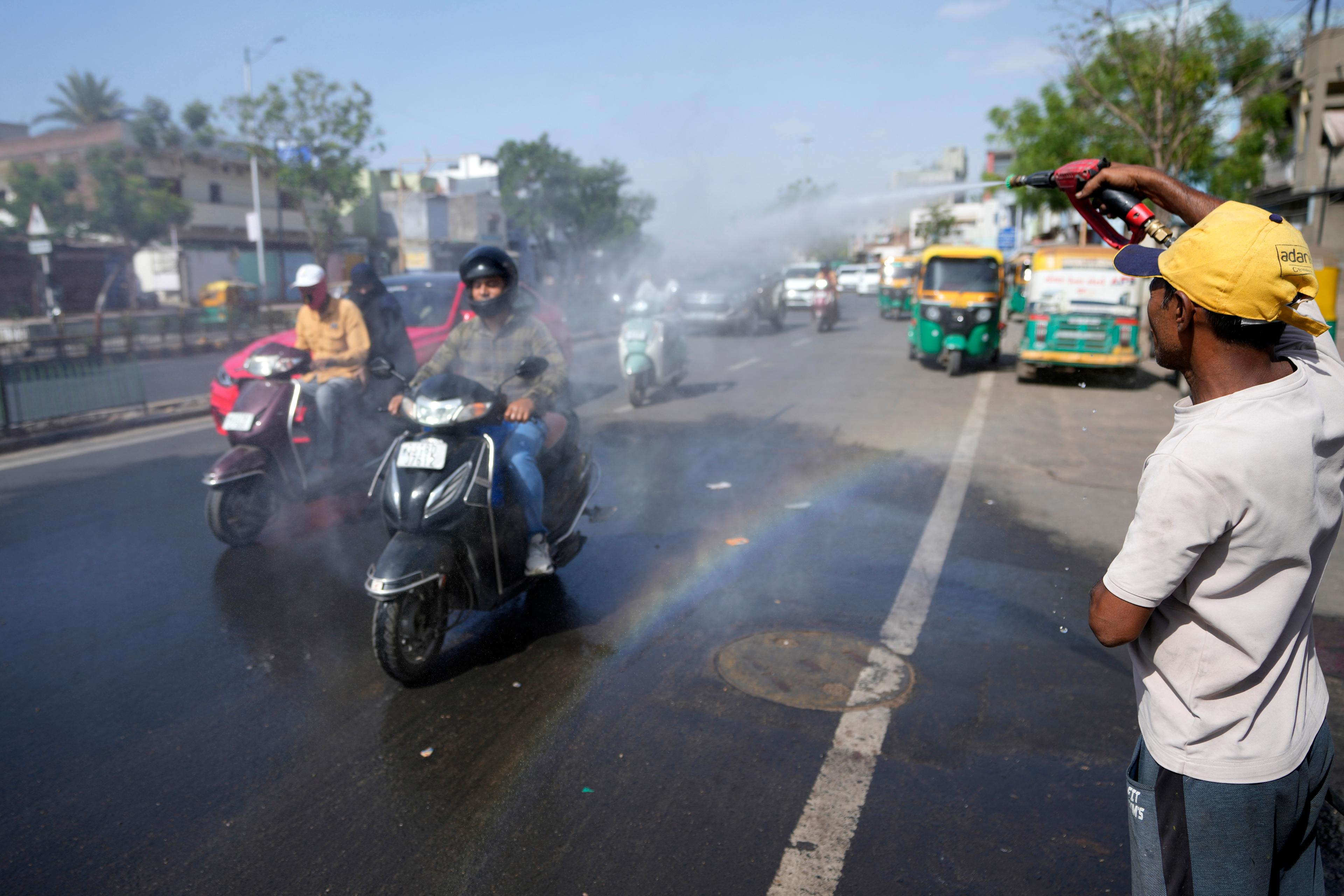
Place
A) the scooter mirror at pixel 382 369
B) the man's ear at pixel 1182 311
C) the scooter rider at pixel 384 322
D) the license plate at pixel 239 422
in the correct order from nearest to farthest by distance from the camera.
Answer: the man's ear at pixel 1182 311 < the scooter mirror at pixel 382 369 < the license plate at pixel 239 422 < the scooter rider at pixel 384 322

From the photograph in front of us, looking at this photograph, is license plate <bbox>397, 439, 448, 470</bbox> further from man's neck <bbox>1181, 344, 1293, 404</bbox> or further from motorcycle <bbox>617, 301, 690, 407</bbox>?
motorcycle <bbox>617, 301, 690, 407</bbox>

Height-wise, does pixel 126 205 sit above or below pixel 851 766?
above

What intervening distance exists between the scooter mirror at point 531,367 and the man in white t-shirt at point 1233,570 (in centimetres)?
331

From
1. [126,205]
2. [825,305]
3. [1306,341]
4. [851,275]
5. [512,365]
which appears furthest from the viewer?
[851,275]

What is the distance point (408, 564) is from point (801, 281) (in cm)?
2894

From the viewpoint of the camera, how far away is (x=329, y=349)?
23.6 feet

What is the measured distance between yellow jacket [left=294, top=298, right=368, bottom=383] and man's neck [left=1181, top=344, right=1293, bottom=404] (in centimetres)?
634

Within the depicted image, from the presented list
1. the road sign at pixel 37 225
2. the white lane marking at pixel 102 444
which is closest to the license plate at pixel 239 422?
the white lane marking at pixel 102 444

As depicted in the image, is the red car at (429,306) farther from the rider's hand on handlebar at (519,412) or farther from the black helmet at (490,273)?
the rider's hand on handlebar at (519,412)

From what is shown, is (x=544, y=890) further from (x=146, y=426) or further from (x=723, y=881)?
(x=146, y=426)

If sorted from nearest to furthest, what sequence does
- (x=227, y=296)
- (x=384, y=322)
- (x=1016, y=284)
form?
(x=384, y=322)
(x=1016, y=284)
(x=227, y=296)

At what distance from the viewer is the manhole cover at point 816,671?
13.2ft

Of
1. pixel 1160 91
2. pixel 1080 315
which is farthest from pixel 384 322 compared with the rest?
pixel 1160 91

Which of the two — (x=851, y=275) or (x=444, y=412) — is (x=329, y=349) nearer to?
(x=444, y=412)
